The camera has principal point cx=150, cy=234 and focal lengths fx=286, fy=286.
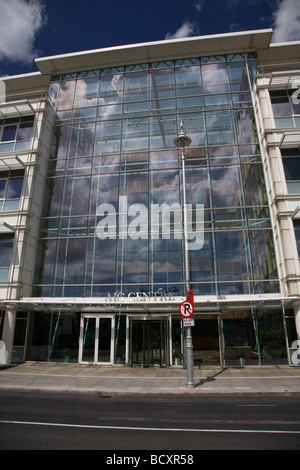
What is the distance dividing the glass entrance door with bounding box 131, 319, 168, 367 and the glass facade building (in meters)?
0.06

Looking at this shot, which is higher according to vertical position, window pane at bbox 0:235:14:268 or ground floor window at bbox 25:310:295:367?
window pane at bbox 0:235:14:268

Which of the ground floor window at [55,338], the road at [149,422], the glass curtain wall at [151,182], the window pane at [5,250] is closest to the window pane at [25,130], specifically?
the glass curtain wall at [151,182]

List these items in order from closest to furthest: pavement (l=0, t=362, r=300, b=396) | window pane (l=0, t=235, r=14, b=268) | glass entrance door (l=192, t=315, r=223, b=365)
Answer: pavement (l=0, t=362, r=300, b=396) → glass entrance door (l=192, t=315, r=223, b=365) → window pane (l=0, t=235, r=14, b=268)

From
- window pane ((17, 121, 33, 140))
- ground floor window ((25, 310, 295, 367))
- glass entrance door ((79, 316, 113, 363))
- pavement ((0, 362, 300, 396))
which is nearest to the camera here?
pavement ((0, 362, 300, 396))

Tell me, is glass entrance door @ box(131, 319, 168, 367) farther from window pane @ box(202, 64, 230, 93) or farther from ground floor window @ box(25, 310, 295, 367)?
window pane @ box(202, 64, 230, 93)

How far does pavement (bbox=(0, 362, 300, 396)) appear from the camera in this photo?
11.4m

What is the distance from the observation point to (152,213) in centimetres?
1917

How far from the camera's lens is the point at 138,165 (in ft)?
67.1

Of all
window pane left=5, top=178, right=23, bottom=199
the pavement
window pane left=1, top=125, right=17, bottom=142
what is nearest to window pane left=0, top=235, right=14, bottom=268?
window pane left=5, top=178, right=23, bottom=199

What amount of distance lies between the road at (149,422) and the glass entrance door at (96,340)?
6.19m

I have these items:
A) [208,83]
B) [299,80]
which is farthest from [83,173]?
[299,80]

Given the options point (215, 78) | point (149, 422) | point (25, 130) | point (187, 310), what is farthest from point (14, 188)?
point (149, 422)

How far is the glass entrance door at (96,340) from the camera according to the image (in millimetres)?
17203

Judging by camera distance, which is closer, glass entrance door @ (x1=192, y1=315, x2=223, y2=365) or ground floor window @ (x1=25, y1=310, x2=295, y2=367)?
ground floor window @ (x1=25, y1=310, x2=295, y2=367)
